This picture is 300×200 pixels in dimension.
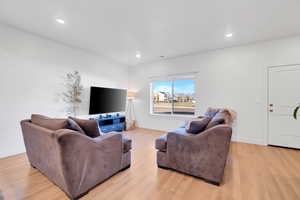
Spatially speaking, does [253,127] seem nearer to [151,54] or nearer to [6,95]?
[151,54]

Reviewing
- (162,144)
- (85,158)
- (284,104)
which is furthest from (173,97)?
(85,158)

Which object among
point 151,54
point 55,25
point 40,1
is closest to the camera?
point 40,1

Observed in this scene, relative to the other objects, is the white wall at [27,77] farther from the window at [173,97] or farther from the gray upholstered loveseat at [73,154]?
the window at [173,97]

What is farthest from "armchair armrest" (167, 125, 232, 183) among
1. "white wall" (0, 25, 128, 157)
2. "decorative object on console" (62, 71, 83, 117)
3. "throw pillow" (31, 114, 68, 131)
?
"white wall" (0, 25, 128, 157)

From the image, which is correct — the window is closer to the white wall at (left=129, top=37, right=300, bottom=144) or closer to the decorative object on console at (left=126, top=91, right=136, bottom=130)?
the white wall at (left=129, top=37, right=300, bottom=144)

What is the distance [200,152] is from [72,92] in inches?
141

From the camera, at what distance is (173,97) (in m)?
4.79

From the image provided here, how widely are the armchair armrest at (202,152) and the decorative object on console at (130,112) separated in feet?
10.9

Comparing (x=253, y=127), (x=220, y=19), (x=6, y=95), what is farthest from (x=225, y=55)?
(x=6, y=95)

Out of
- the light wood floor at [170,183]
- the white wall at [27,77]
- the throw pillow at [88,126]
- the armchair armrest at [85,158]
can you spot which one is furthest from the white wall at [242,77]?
the white wall at [27,77]

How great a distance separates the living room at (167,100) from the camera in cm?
166

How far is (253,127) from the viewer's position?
338 cm

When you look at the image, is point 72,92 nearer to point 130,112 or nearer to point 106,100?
point 106,100

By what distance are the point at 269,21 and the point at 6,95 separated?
5.39 m
